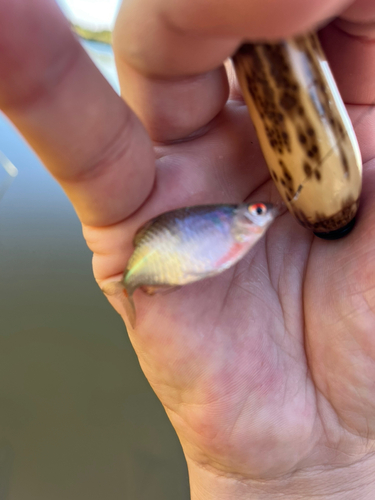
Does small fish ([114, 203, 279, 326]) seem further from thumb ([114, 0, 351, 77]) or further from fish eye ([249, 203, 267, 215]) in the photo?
thumb ([114, 0, 351, 77])

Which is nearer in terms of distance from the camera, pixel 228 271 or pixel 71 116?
pixel 71 116

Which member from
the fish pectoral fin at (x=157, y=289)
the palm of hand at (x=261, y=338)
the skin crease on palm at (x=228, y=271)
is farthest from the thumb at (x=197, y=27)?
the fish pectoral fin at (x=157, y=289)

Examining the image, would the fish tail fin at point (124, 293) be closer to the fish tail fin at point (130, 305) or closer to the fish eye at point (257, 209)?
the fish tail fin at point (130, 305)

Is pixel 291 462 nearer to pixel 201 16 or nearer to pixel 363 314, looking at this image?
pixel 363 314

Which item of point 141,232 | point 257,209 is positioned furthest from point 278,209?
point 141,232

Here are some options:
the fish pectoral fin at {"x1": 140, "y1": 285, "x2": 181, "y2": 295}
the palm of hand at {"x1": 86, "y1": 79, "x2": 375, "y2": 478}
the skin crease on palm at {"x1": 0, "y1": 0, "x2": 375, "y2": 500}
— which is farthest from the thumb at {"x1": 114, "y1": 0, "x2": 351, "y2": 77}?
the fish pectoral fin at {"x1": 140, "y1": 285, "x2": 181, "y2": 295}

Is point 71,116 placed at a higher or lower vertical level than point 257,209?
higher

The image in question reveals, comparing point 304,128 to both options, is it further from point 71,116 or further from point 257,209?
point 71,116

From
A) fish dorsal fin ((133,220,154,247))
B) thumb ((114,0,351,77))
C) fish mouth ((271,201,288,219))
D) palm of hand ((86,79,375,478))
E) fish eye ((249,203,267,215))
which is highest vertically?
thumb ((114,0,351,77))
